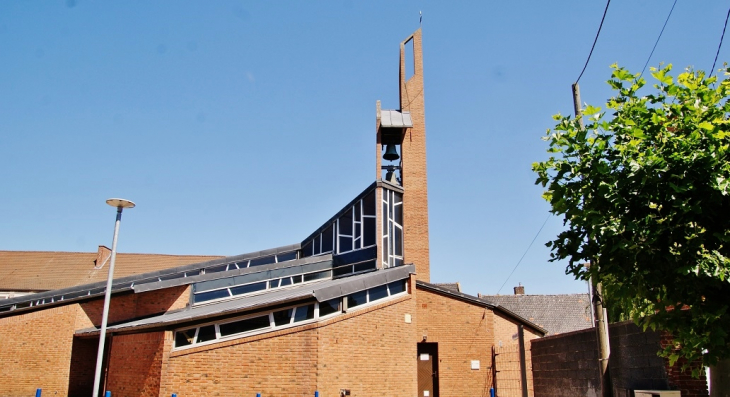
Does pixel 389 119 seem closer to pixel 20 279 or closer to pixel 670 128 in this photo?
pixel 670 128

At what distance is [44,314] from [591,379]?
55.9 feet

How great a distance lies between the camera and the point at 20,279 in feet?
124

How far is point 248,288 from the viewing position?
2061cm

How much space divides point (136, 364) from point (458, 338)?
33.0 ft

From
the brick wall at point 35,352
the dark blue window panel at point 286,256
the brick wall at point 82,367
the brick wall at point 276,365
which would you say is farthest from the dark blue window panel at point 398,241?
the brick wall at point 35,352

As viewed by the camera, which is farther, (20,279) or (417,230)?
(20,279)

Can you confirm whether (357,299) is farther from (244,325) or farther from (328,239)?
(328,239)

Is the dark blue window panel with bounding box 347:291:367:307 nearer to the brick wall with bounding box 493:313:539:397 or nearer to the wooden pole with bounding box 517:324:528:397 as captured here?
the wooden pole with bounding box 517:324:528:397

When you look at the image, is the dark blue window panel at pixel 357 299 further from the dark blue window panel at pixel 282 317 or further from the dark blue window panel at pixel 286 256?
the dark blue window panel at pixel 286 256

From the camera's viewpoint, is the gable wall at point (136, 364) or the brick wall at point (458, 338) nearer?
the gable wall at point (136, 364)

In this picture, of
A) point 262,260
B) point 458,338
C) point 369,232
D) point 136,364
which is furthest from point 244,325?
point 262,260

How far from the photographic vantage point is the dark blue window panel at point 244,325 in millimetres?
14734

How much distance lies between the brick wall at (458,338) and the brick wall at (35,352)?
464 inches

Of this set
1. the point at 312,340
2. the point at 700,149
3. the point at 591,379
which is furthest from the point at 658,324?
the point at 312,340
